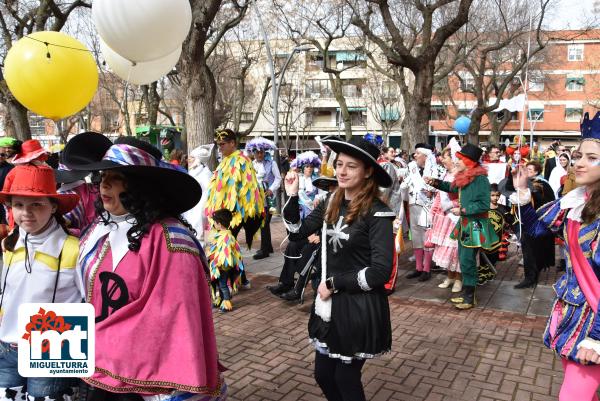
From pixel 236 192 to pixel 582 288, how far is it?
414cm

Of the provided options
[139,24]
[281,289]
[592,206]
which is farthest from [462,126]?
[592,206]

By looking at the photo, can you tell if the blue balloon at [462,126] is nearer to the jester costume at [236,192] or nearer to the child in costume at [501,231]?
the child in costume at [501,231]

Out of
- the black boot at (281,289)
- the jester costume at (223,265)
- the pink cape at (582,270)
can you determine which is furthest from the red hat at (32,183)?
the black boot at (281,289)

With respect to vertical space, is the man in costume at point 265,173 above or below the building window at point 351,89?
below

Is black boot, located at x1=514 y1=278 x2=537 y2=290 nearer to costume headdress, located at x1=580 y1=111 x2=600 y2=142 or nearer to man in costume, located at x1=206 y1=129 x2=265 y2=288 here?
man in costume, located at x1=206 y1=129 x2=265 y2=288

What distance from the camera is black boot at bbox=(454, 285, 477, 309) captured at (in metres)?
5.95

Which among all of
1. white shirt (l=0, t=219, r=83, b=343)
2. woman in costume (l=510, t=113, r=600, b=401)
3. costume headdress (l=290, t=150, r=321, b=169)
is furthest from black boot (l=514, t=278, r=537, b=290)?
white shirt (l=0, t=219, r=83, b=343)

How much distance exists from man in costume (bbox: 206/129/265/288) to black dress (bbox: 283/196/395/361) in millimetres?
3316

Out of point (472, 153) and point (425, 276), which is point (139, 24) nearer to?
point (472, 153)

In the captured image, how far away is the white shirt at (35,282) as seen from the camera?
2418 millimetres

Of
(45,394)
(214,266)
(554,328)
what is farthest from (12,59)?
(554,328)

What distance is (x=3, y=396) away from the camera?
8.14 ft

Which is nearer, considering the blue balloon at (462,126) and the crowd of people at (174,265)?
the crowd of people at (174,265)

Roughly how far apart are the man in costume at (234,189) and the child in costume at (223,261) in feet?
0.35
